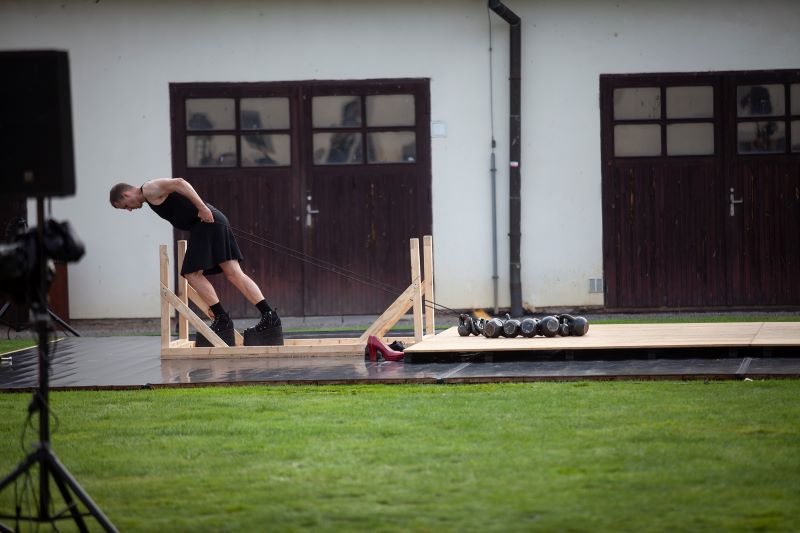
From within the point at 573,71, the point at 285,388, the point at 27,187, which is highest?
the point at 573,71

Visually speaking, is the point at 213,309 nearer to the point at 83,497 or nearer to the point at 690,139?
the point at 83,497

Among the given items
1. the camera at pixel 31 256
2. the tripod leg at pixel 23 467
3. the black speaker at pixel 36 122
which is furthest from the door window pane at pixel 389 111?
the tripod leg at pixel 23 467

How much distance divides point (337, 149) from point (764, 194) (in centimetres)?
503

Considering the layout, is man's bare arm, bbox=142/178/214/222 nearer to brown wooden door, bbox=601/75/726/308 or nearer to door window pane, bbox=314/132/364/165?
door window pane, bbox=314/132/364/165

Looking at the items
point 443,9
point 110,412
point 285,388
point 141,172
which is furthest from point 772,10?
point 110,412

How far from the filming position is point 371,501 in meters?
4.62

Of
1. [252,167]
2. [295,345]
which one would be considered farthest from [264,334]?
[252,167]

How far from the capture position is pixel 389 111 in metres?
14.9

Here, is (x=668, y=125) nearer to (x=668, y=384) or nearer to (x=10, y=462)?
(x=668, y=384)

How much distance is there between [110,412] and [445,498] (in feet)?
10.2

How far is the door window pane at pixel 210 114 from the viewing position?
14906mm

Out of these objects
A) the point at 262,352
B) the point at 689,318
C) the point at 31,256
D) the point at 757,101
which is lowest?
the point at 689,318

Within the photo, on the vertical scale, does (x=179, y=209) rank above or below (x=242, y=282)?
above

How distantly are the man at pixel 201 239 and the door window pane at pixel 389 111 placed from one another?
506 cm
